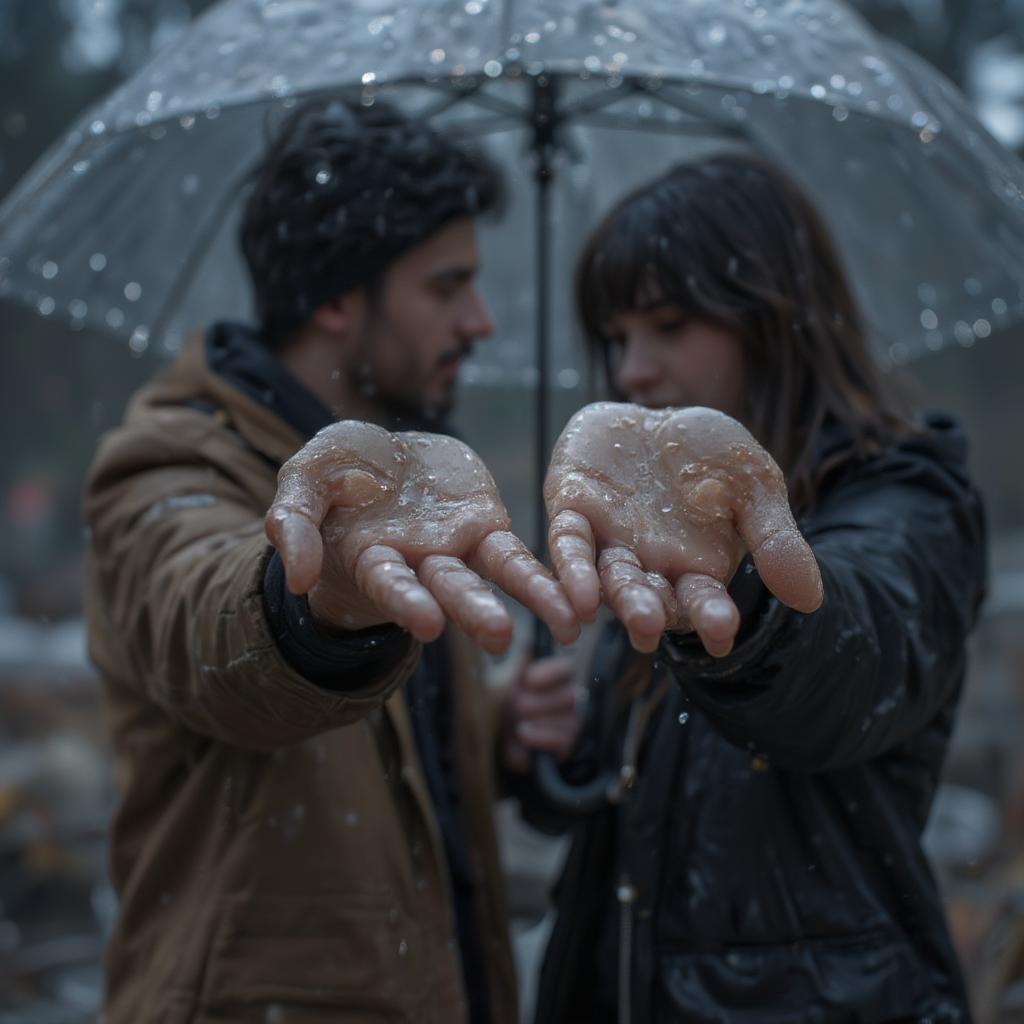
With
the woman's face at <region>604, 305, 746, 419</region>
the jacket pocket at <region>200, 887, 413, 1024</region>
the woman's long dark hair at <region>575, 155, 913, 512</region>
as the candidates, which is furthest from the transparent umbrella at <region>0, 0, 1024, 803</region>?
the jacket pocket at <region>200, 887, 413, 1024</region>

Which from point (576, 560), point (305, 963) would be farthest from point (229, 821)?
point (576, 560)

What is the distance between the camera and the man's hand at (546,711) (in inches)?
99.8

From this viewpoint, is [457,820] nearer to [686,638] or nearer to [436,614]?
[686,638]

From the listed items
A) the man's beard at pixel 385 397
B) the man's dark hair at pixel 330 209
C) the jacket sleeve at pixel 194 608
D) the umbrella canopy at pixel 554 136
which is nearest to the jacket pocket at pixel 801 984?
the jacket sleeve at pixel 194 608

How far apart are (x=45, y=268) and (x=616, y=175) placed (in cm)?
143

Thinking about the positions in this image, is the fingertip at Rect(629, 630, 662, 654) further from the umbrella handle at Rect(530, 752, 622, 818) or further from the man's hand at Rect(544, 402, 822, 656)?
the umbrella handle at Rect(530, 752, 622, 818)

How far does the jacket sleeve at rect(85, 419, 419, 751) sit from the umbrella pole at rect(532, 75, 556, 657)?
81 centimetres

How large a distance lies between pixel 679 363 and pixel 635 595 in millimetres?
1059

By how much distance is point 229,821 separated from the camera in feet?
6.49

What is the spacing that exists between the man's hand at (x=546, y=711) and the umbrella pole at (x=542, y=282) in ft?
0.33

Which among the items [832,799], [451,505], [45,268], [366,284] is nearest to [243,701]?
[451,505]

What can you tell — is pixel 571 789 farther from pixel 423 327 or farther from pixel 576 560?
pixel 576 560

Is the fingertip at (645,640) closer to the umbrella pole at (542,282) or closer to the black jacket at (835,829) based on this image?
the black jacket at (835,829)

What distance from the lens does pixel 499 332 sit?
3.30 meters
